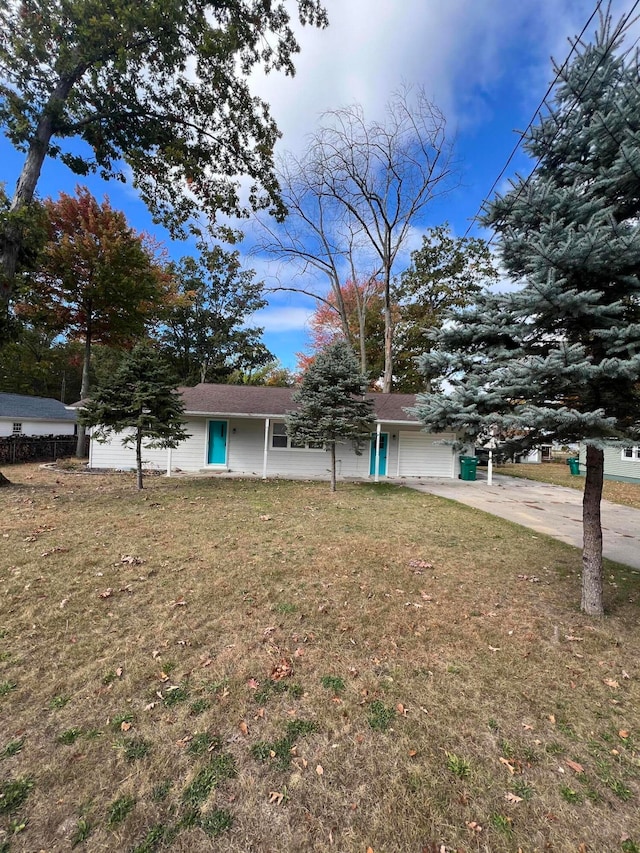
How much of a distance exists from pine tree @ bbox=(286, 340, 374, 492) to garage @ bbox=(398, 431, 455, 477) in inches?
167

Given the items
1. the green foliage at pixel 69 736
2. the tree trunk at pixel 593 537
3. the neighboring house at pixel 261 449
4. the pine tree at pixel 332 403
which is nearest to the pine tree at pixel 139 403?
the neighboring house at pixel 261 449

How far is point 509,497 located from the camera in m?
11.1

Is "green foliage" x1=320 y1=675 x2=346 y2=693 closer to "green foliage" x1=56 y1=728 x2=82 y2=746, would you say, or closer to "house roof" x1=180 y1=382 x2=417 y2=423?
"green foliage" x1=56 y1=728 x2=82 y2=746

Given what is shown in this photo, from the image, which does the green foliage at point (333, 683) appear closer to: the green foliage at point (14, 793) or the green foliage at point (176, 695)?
the green foliage at point (176, 695)

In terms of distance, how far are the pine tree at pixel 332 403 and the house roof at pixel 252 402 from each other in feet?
5.08

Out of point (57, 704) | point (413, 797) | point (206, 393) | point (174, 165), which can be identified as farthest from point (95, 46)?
point (413, 797)

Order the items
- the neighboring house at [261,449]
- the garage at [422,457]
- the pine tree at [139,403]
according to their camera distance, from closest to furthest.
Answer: the pine tree at [139,403] → the neighboring house at [261,449] → the garage at [422,457]

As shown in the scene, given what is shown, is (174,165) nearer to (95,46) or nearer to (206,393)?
(95,46)

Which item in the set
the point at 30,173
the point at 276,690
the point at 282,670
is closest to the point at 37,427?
the point at 30,173

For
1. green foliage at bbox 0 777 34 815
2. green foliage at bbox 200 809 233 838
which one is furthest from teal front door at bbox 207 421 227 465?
green foliage at bbox 200 809 233 838

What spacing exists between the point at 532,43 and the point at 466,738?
8230 mm

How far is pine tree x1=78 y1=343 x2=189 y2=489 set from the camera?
950 cm

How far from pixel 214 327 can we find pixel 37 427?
1391cm

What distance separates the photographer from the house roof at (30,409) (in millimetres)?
21281
